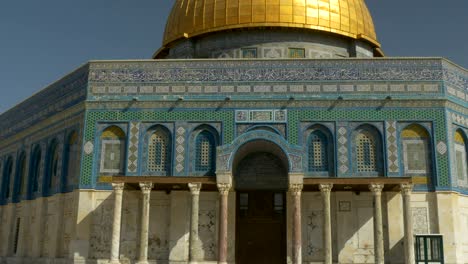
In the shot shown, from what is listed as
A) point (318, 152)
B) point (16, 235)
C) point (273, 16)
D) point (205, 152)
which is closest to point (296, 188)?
point (318, 152)

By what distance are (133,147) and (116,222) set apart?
2.75 m

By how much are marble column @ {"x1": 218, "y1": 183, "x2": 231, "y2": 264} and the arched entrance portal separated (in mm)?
1742

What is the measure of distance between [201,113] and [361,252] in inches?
269

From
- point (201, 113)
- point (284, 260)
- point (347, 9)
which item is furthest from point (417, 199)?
point (347, 9)

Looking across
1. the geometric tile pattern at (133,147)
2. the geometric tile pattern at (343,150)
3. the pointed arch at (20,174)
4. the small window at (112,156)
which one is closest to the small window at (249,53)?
the geometric tile pattern at (343,150)

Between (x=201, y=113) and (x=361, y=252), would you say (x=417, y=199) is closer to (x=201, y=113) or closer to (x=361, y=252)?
(x=361, y=252)

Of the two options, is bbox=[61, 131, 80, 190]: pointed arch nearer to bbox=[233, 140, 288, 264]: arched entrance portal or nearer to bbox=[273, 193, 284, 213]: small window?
bbox=[233, 140, 288, 264]: arched entrance portal

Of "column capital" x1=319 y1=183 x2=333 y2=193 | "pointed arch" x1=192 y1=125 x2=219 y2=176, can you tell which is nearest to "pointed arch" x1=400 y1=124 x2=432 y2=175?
"column capital" x1=319 y1=183 x2=333 y2=193

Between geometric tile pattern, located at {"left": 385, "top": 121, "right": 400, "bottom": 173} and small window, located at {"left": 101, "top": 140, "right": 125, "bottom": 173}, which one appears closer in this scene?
geometric tile pattern, located at {"left": 385, "top": 121, "right": 400, "bottom": 173}

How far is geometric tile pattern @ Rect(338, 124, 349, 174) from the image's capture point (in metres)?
18.4

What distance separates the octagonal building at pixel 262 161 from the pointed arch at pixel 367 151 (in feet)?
0.11

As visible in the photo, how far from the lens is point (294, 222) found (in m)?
17.2

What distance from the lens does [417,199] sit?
18094 millimetres

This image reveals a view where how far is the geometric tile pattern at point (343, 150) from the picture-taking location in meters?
18.4
